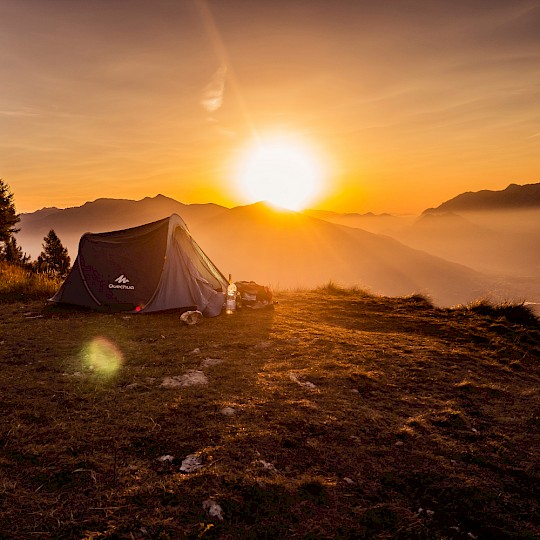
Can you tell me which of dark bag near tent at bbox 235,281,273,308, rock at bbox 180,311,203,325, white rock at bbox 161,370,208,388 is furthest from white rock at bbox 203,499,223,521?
dark bag near tent at bbox 235,281,273,308

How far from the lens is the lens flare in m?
6.27

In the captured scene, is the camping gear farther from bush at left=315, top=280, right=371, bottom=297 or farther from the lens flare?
bush at left=315, top=280, right=371, bottom=297

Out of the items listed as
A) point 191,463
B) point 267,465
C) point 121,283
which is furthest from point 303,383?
point 121,283

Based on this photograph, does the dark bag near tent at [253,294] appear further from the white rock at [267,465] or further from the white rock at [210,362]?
the white rock at [267,465]

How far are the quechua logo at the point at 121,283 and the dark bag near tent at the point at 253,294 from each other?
3242 millimetres

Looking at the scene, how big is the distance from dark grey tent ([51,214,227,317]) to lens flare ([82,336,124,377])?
8.70 feet

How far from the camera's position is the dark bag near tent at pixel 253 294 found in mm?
11734

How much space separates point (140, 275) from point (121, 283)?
1.83ft

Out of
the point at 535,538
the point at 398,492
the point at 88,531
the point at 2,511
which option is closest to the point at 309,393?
the point at 398,492

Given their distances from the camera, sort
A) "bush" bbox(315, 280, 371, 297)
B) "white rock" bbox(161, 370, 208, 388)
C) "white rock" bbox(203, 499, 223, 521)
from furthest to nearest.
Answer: "bush" bbox(315, 280, 371, 297) → "white rock" bbox(161, 370, 208, 388) → "white rock" bbox(203, 499, 223, 521)

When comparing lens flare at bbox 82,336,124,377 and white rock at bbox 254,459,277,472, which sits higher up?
lens flare at bbox 82,336,124,377

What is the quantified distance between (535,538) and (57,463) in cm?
429

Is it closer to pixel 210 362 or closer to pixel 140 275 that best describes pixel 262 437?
pixel 210 362

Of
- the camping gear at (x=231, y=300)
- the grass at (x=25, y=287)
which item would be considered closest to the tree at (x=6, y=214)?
the grass at (x=25, y=287)
